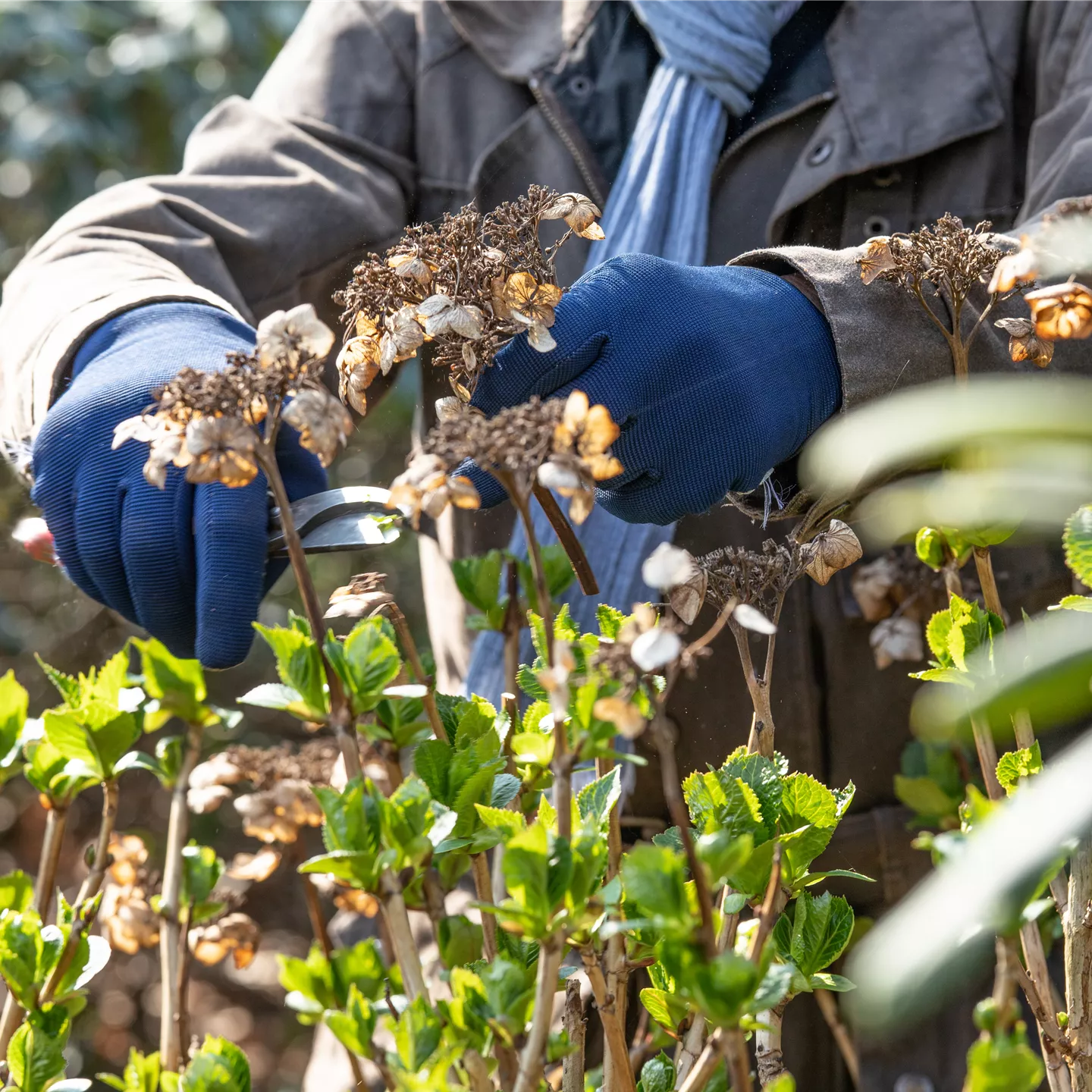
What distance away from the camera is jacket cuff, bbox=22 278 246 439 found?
3.23ft

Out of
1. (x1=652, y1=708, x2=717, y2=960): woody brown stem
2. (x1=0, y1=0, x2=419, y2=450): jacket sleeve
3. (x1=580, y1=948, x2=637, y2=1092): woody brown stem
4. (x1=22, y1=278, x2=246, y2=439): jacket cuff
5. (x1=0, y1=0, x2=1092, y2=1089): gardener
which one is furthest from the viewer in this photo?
(x1=0, y1=0, x2=419, y2=450): jacket sleeve

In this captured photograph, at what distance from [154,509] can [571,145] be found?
27.1 inches

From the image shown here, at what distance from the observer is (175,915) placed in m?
0.71

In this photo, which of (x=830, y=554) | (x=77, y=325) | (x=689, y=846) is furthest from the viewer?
(x=77, y=325)

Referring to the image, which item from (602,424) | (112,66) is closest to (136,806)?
(112,66)

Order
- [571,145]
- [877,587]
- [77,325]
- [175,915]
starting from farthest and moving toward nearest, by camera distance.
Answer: [571,145], [877,587], [77,325], [175,915]

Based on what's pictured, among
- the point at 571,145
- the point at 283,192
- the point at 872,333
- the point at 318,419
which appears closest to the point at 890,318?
the point at 872,333

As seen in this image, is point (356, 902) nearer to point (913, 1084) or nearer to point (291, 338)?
point (291, 338)

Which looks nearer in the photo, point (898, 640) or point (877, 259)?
point (877, 259)

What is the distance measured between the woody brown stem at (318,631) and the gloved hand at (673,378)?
213 millimetres

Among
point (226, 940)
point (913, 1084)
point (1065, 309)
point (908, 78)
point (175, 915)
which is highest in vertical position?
point (908, 78)

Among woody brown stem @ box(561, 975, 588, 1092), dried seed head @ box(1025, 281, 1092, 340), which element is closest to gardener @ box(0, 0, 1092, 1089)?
dried seed head @ box(1025, 281, 1092, 340)

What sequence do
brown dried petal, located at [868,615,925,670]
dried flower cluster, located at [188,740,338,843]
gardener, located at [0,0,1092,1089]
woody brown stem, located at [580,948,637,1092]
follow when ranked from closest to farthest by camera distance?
woody brown stem, located at [580,948,637,1092], gardener, located at [0,0,1092,1089], dried flower cluster, located at [188,740,338,843], brown dried petal, located at [868,615,925,670]

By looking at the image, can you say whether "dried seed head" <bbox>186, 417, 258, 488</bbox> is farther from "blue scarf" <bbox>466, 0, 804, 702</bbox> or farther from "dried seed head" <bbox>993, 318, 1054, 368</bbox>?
"blue scarf" <bbox>466, 0, 804, 702</bbox>
